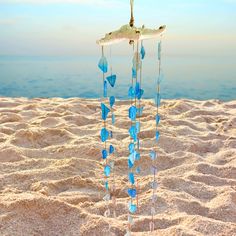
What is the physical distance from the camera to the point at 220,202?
173cm

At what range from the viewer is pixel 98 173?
2.08 meters

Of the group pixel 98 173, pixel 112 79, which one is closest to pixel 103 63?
pixel 112 79

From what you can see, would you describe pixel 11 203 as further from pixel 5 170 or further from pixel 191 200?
pixel 191 200

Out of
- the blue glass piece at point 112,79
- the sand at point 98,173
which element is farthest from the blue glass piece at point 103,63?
the sand at point 98,173

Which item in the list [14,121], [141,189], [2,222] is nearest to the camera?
[2,222]

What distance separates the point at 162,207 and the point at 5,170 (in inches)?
33.5

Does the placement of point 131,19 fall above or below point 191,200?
above

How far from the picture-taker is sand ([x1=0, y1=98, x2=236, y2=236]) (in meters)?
1.53

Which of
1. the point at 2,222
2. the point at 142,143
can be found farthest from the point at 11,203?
the point at 142,143

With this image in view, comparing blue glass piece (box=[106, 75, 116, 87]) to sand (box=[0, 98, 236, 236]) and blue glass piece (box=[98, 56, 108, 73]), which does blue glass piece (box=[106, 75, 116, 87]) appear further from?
sand (box=[0, 98, 236, 236])

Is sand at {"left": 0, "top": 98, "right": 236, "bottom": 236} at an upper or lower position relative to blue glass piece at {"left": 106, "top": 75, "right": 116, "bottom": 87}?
lower

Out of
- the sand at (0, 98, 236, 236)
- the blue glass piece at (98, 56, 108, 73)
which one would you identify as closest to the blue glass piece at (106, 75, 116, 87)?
the blue glass piece at (98, 56, 108, 73)

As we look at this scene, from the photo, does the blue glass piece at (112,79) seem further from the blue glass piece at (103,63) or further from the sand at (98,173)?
the sand at (98,173)

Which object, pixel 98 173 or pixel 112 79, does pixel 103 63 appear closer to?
pixel 112 79
